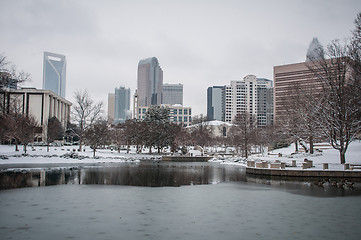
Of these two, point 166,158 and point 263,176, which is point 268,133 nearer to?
point 166,158

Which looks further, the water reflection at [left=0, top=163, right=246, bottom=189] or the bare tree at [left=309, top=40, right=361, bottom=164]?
the bare tree at [left=309, top=40, right=361, bottom=164]

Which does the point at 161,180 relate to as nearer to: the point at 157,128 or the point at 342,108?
the point at 342,108

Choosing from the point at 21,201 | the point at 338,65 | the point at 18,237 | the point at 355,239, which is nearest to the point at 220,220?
the point at 355,239

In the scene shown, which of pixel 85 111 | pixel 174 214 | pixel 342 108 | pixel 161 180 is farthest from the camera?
pixel 85 111

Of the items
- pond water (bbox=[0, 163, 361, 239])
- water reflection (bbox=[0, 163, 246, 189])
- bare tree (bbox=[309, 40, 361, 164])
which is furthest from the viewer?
bare tree (bbox=[309, 40, 361, 164])

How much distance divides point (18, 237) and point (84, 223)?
2.21 m

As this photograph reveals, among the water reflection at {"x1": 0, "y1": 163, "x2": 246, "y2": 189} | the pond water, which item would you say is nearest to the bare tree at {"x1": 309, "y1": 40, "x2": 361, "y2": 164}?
the water reflection at {"x1": 0, "y1": 163, "x2": 246, "y2": 189}

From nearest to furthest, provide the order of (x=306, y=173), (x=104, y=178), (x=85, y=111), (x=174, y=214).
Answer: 1. (x=174, y=214)
2. (x=104, y=178)
3. (x=306, y=173)
4. (x=85, y=111)

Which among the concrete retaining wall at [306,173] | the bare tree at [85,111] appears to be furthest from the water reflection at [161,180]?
the bare tree at [85,111]

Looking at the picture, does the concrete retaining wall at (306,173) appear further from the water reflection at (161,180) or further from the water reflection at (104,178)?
the water reflection at (104,178)

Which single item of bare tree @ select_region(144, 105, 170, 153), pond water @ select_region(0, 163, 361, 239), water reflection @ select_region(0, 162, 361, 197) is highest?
bare tree @ select_region(144, 105, 170, 153)

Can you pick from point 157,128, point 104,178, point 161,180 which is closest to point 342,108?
point 161,180

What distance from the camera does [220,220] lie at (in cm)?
1128

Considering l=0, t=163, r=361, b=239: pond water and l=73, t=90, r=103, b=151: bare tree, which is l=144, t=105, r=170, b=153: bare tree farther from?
l=0, t=163, r=361, b=239: pond water
